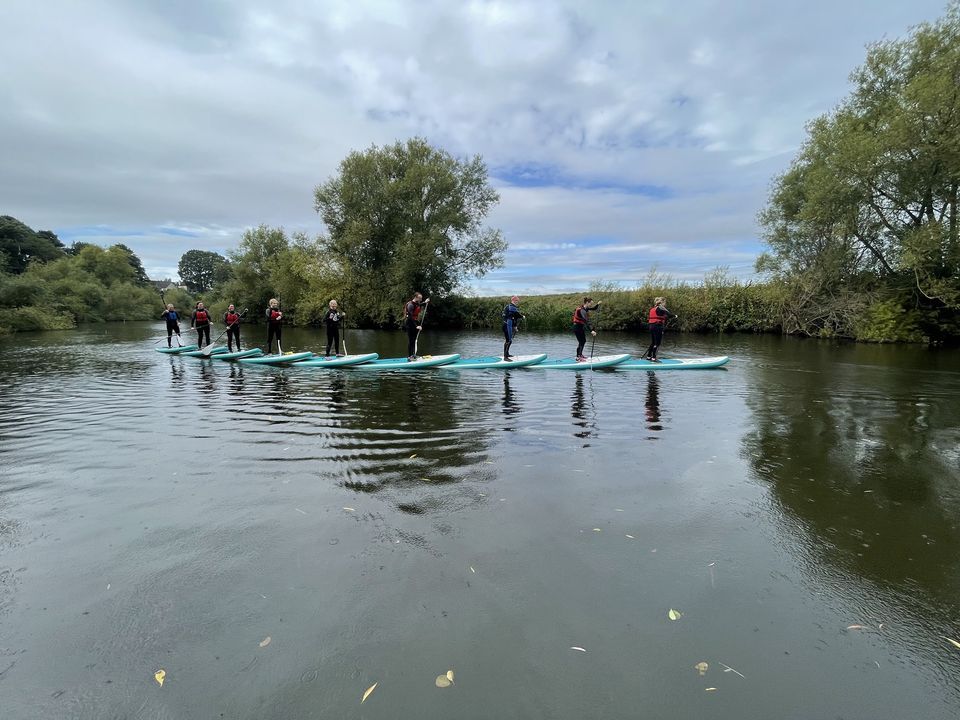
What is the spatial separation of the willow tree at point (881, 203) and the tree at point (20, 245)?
9241 centimetres

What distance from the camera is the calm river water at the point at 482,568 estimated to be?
276cm

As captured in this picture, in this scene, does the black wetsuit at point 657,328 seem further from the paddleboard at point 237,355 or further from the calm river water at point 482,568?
the paddleboard at point 237,355

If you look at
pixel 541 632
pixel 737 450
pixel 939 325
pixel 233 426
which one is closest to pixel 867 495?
pixel 737 450

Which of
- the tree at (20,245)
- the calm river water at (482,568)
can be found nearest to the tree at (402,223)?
the calm river water at (482,568)

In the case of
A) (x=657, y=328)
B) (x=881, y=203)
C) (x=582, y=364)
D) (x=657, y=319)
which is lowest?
(x=582, y=364)

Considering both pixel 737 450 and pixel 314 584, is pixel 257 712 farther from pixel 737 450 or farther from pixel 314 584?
pixel 737 450

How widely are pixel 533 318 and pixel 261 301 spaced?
104 feet

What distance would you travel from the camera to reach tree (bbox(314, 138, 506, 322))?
129 ft

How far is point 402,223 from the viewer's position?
40.9 meters

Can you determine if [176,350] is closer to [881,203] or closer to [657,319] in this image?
[657,319]

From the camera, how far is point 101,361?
18.9 metres

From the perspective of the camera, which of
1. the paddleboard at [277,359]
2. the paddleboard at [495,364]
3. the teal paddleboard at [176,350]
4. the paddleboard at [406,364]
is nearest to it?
the paddleboard at [406,364]

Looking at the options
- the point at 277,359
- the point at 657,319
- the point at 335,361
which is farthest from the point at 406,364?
the point at 657,319

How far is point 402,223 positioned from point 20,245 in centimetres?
6935
